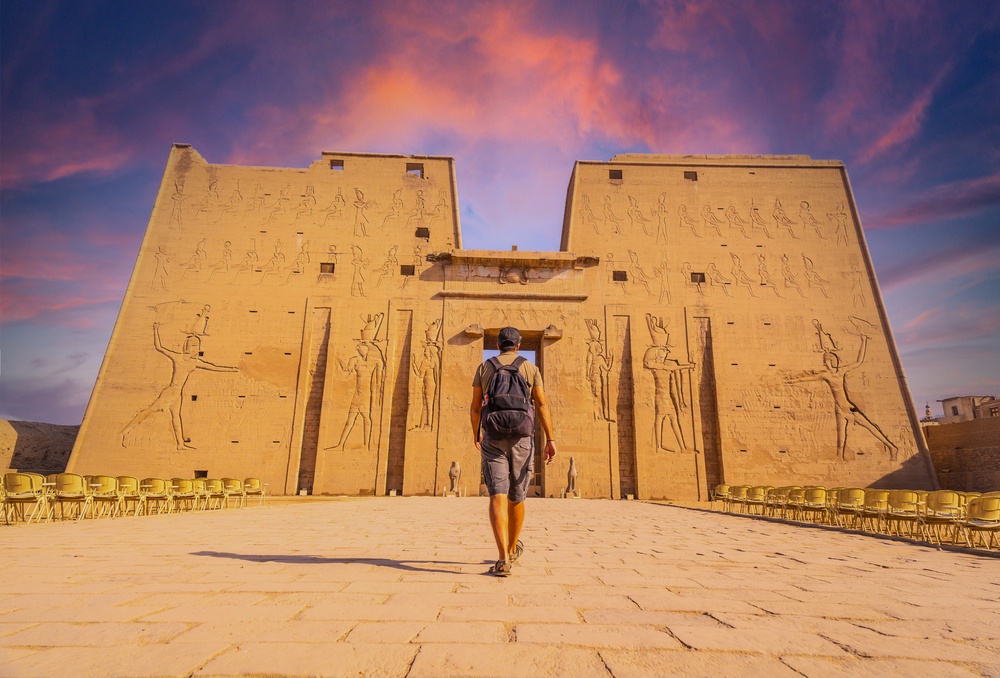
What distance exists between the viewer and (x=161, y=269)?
19016 millimetres

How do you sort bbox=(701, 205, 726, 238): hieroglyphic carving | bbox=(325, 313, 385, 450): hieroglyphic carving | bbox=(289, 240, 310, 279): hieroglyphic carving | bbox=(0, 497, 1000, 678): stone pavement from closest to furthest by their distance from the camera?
bbox=(0, 497, 1000, 678): stone pavement → bbox=(325, 313, 385, 450): hieroglyphic carving → bbox=(289, 240, 310, 279): hieroglyphic carving → bbox=(701, 205, 726, 238): hieroglyphic carving

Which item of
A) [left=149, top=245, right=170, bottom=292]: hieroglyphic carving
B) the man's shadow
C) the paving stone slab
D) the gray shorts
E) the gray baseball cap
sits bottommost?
the man's shadow

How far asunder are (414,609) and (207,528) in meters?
5.06

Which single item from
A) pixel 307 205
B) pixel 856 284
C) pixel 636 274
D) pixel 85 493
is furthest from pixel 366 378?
pixel 856 284

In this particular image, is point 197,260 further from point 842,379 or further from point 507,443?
point 842,379

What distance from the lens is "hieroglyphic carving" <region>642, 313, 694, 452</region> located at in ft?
58.5

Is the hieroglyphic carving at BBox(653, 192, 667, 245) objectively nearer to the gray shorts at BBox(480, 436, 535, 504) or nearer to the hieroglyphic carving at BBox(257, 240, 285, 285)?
the hieroglyphic carving at BBox(257, 240, 285, 285)

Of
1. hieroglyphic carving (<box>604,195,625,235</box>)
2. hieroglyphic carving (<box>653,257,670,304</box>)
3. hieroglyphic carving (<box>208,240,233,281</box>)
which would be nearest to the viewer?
hieroglyphic carving (<box>208,240,233,281</box>)

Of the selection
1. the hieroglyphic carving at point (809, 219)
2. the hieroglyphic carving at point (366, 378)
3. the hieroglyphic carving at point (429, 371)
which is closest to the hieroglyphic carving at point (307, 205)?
the hieroglyphic carving at point (366, 378)

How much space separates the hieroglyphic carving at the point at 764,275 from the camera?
1972cm

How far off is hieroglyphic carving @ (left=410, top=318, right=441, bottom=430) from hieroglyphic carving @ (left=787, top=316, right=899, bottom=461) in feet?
41.4

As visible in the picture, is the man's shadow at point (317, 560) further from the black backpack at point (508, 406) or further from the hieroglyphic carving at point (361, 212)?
the hieroglyphic carving at point (361, 212)

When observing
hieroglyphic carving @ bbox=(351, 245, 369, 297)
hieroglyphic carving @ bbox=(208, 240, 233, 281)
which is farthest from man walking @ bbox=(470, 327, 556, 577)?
hieroglyphic carving @ bbox=(208, 240, 233, 281)

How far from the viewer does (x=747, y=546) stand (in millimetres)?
5055
